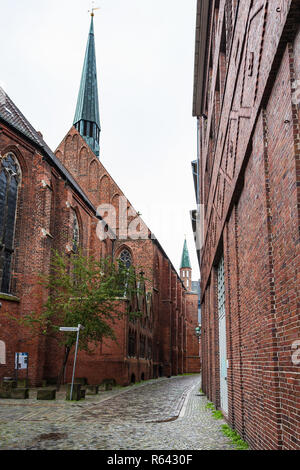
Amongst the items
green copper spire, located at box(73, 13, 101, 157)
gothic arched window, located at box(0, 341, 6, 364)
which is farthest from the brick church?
green copper spire, located at box(73, 13, 101, 157)

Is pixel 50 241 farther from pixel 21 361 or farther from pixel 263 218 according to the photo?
pixel 263 218

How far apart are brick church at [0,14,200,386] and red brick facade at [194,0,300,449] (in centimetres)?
1211

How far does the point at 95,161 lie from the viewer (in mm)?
37656

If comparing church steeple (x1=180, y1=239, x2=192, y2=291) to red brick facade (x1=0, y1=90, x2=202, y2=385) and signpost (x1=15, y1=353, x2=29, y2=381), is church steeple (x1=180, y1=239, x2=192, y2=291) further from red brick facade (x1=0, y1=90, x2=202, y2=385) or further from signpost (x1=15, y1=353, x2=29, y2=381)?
signpost (x1=15, y1=353, x2=29, y2=381)

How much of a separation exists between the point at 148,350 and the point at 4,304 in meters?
17.3

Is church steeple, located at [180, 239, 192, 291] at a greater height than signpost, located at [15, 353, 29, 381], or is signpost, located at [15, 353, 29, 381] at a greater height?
church steeple, located at [180, 239, 192, 291]

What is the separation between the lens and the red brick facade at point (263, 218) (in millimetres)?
4141

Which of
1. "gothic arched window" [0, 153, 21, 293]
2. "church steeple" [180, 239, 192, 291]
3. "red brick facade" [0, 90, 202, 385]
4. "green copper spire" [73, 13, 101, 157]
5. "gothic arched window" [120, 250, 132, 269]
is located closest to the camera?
"red brick facade" [0, 90, 202, 385]

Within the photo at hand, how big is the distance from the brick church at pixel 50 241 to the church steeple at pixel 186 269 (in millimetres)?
52729

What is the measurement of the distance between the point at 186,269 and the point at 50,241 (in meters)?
71.3

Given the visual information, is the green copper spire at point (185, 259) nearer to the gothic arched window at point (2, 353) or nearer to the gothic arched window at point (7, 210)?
the gothic arched window at point (7, 210)

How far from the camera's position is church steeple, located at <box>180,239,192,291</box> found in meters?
90.2

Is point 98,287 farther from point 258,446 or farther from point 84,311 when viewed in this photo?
point 258,446
